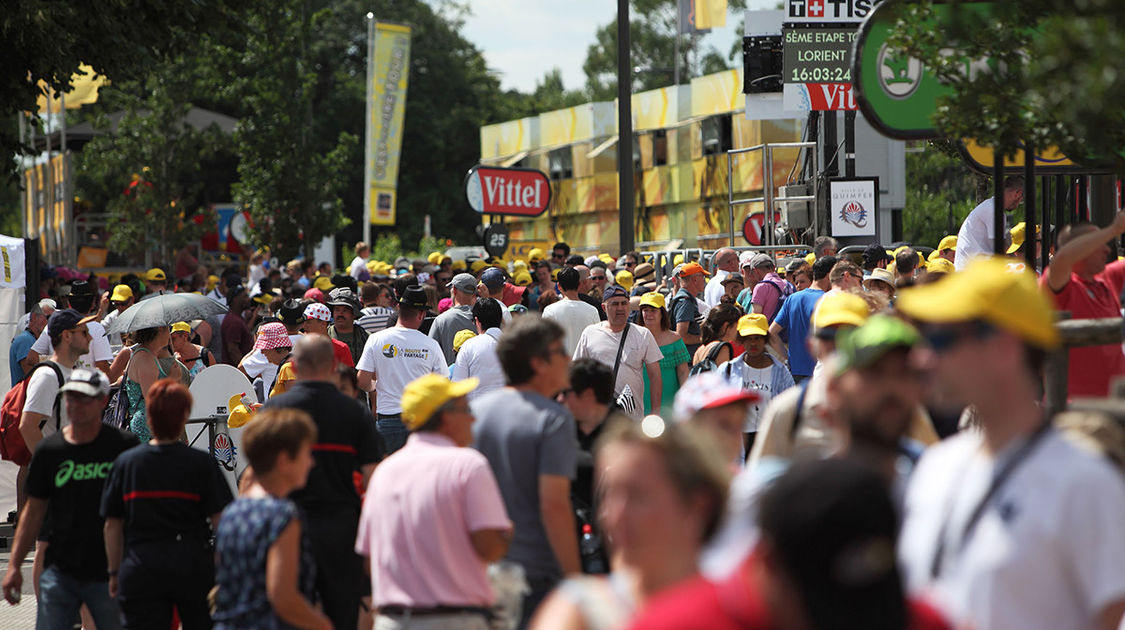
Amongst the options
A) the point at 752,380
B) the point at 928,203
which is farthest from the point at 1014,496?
the point at 928,203

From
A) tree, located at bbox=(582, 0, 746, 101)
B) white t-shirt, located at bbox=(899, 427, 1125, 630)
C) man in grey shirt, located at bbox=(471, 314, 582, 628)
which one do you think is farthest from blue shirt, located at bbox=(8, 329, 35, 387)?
tree, located at bbox=(582, 0, 746, 101)

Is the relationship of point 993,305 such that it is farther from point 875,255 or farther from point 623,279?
point 623,279

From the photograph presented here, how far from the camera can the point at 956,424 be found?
6297 millimetres

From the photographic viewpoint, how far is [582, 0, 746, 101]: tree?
234ft

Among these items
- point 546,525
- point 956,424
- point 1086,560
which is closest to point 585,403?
point 546,525

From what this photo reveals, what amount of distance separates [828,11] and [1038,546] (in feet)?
49.5

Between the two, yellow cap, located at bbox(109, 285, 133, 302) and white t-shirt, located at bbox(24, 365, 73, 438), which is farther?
yellow cap, located at bbox(109, 285, 133, 302)

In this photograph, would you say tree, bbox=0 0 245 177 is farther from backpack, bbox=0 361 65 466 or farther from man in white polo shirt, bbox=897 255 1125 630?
man in white polo shirt, bbox=897 255 1125 630

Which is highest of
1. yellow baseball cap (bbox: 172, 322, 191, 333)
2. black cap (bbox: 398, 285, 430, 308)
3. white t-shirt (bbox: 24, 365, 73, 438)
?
black cap (bbox: 398, 285, 430, 308)

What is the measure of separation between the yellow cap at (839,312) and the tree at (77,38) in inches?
447

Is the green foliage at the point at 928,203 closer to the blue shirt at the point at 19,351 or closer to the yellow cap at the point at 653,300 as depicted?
the yellow cap at the point at 653,300

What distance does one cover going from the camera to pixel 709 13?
3425cm

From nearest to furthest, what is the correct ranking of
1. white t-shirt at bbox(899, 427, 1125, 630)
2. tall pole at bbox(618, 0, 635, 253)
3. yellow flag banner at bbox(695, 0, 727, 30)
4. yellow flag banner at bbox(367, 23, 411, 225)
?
white t-shirt at bbox(899, 427, 1125, 630)
tall pole at bbox(618, 0, 635, 253)
yellow flag banner at bbox(367, 23, 411, 225)
yellow flag banner at bbox(695, 0, 727, 30)

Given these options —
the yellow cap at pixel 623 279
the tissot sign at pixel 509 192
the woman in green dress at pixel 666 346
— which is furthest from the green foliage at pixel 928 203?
the woman in green dress at pixel 666 346
